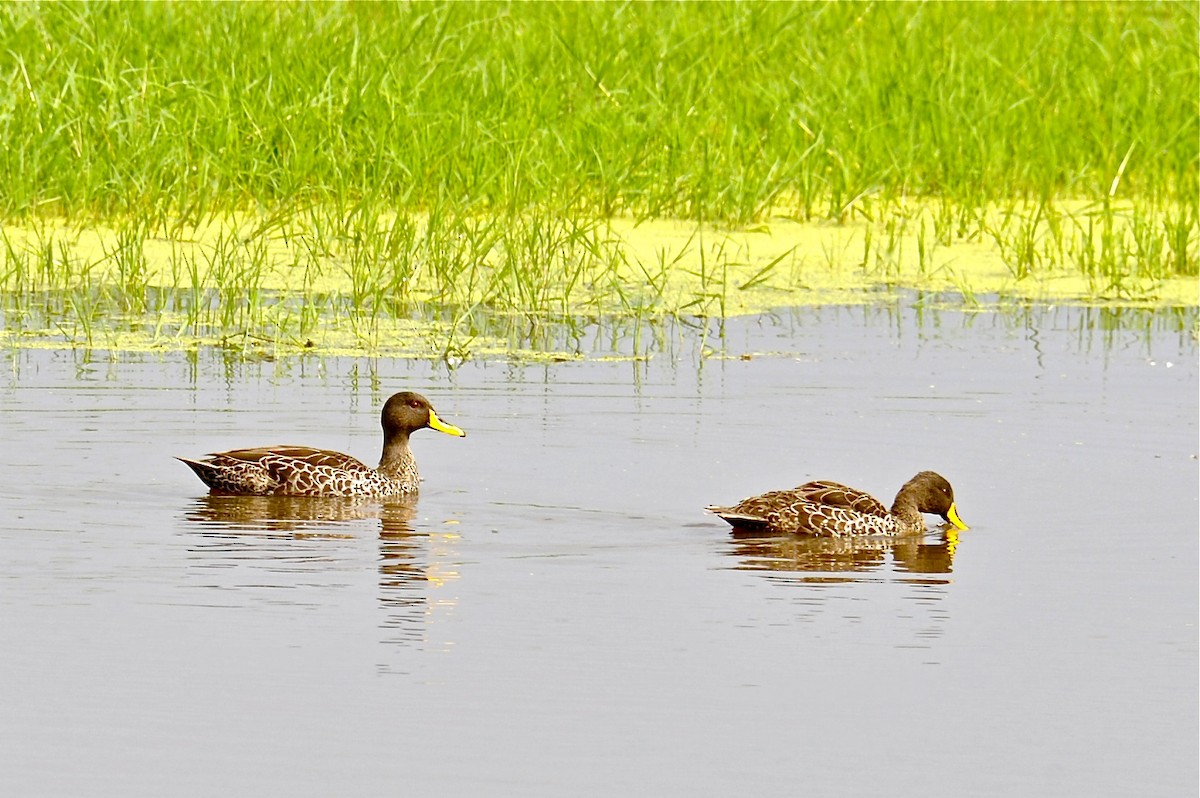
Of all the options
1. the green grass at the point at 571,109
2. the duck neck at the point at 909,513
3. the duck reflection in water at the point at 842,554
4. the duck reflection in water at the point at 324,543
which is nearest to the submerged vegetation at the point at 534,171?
the green grass at the point at 571,109

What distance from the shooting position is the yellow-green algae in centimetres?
1154

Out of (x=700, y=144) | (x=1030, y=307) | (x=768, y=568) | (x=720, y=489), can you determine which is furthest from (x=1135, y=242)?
Answer: (x=768, y=568)

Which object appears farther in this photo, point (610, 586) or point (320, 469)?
point (320, 469)

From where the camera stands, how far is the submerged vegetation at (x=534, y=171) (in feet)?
40.4

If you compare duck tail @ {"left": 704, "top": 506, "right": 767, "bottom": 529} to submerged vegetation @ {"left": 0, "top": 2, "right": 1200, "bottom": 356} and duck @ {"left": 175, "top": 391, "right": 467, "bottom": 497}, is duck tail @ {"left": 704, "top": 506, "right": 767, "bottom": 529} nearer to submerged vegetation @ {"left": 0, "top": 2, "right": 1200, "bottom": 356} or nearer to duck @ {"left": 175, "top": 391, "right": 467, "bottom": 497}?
duck @ {"left": 175, "top": 391, "right": 467, "bottom": 497}

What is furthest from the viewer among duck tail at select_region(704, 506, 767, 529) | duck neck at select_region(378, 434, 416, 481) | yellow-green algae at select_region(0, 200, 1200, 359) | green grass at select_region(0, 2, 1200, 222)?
green grass at select_region(0, 2, 1200, 222)

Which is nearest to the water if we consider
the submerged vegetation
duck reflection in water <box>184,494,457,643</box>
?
duck reflection in water <box>184,494,457,643</box>

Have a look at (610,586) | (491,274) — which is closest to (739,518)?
(610,586)

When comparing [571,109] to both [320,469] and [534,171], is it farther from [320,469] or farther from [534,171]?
[320,469]

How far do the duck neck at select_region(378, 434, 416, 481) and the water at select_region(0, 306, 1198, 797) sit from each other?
0.42 ft

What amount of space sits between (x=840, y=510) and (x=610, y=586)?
1443mm

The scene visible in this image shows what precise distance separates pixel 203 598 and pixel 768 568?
177 centimetres

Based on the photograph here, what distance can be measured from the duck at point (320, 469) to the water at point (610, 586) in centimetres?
17

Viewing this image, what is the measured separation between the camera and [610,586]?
712cm
